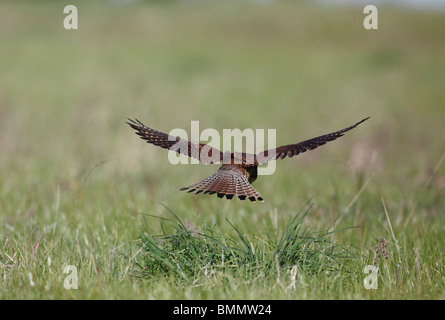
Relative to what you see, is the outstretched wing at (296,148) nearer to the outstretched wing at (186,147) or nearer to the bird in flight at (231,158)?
the bird in flight at (231,158)

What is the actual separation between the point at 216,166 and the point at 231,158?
5.18m

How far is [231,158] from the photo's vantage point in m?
3.32

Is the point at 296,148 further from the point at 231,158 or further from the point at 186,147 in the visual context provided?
the point at 186,147

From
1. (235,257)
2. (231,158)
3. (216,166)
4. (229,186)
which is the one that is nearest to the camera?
(229,186)

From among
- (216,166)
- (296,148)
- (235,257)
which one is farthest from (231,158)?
(216,166)

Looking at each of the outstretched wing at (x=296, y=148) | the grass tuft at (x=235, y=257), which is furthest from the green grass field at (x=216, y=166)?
the outstretched wing at (x=296, y=148)

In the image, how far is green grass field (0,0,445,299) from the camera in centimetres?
349

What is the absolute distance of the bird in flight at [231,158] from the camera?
119 inches

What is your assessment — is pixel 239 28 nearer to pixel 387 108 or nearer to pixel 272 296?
pixel 387 108

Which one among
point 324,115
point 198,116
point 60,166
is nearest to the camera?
point 60,166

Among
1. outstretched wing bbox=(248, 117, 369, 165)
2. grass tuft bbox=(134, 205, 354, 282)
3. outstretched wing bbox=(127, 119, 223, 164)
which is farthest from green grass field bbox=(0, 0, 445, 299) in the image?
outstretched wing bbox=(248, 117, 369, 165)

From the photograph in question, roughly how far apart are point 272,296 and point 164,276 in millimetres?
811
